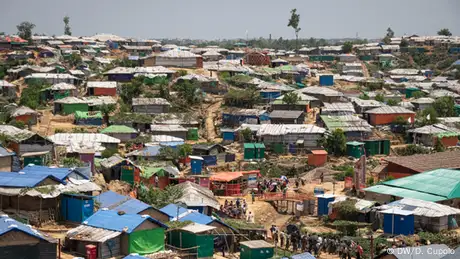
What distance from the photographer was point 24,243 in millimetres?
15477

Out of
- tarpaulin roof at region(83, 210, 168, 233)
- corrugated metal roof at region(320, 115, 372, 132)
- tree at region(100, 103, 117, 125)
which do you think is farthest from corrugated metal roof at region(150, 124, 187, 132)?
tarpaulin roof at region(83, 210, 168, 233)

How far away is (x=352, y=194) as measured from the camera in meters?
26.6

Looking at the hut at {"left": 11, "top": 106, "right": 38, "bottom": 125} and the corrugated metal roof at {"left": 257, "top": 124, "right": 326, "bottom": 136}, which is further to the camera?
the hut at {"left": 11, "top": 106, "right": 38, "bottom": 125}

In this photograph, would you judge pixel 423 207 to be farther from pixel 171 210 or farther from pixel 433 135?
pixel 433 135

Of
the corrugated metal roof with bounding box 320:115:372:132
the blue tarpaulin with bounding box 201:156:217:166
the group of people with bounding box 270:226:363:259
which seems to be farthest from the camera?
the corrugated metal roof with bounding box 320:115:372:132

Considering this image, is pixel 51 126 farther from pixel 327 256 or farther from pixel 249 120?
pixel 327 256

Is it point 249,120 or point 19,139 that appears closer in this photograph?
point 19,139

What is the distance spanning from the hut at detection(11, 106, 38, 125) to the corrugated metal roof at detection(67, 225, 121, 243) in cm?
1863

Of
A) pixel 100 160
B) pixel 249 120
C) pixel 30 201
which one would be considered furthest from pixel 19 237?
pixel 249 120

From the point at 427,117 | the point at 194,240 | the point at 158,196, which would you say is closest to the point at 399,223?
the point at 194,240

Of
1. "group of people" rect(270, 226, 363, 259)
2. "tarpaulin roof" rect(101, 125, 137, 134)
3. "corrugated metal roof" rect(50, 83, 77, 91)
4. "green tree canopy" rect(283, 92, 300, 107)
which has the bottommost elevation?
"group of people" rect(270, 226, 363, 259)

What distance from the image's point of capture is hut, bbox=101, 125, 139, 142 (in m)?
34.0

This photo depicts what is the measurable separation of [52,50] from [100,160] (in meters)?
34.5

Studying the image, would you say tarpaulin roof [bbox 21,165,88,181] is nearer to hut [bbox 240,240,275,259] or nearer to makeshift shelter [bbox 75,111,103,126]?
hut [bbox 240,240,275,259]
